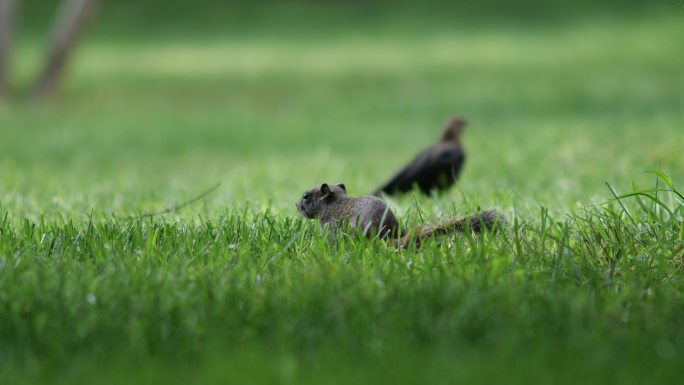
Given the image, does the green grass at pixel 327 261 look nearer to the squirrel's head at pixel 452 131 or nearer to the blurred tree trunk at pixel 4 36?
the squirrel's head at pixel 452 131

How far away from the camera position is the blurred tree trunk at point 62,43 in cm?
1927

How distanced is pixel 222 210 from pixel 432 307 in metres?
2.27

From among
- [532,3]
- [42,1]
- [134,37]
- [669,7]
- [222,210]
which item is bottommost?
[222,210]

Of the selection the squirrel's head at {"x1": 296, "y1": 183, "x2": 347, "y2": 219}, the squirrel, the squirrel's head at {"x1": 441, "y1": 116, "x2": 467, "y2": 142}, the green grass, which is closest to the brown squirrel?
the squirrel's head at {"x1": 296, "y1": 183, "x2": 347, "y2": 219}

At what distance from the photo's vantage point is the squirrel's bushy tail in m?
4.21

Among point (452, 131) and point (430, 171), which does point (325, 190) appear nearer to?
point (430, 171)

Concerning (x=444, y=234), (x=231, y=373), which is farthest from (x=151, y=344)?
(x=444, y=234)

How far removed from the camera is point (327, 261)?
3.79 m

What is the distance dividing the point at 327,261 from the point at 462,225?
2.52 ft

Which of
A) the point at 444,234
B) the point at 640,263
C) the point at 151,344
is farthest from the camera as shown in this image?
the point at 444,234

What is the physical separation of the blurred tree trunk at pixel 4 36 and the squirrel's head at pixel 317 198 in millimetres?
16403

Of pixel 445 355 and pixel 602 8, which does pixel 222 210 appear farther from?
pixel 602 8

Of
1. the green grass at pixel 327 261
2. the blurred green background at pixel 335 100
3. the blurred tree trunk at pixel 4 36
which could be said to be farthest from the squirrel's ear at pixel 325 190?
the blurred tree trunk at pixel 4 36

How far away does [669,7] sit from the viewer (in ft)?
86.4
